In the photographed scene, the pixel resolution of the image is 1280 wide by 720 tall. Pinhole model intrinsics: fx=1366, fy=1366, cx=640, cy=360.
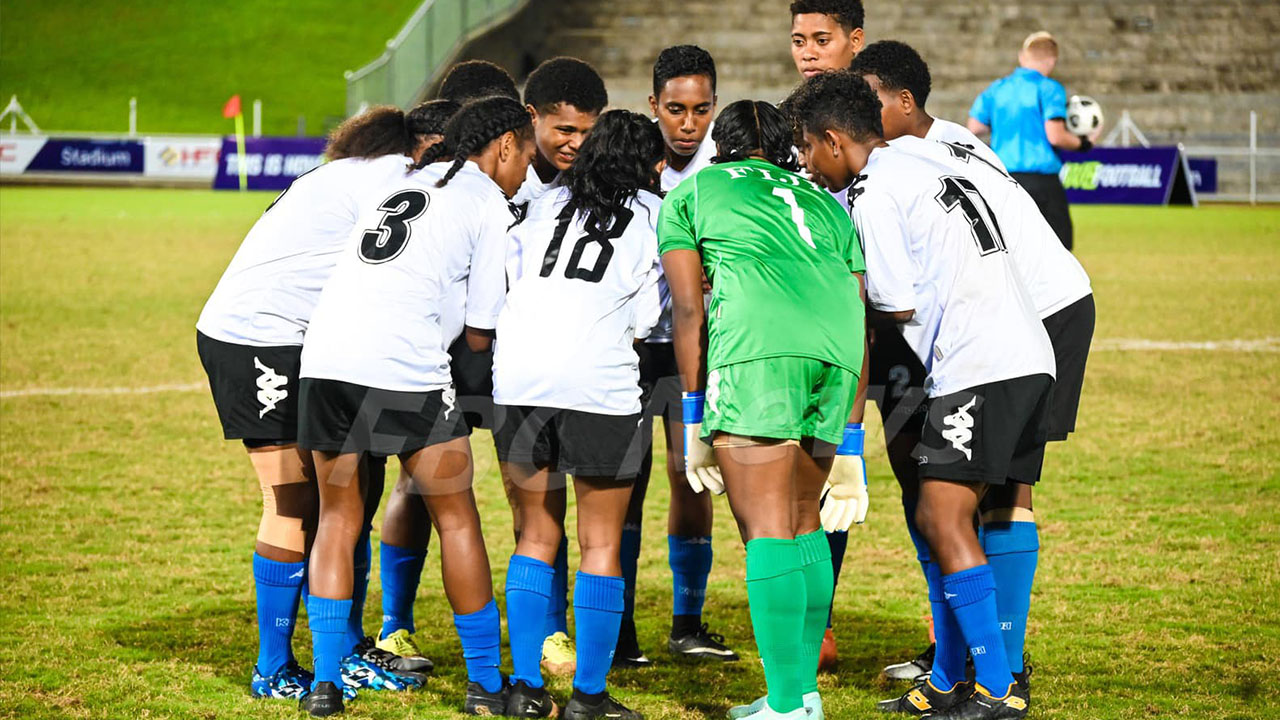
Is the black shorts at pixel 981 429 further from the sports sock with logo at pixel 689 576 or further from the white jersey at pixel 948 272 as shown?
the sports sock with logo at pixel 689 576

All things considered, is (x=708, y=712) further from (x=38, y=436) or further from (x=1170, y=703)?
(x=38, y=436)

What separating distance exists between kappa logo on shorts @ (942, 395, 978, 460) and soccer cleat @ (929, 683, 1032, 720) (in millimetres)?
749

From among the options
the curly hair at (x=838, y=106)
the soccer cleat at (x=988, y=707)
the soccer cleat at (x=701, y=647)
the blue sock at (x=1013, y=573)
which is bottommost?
the soccer cleat at (x=701, y=647)

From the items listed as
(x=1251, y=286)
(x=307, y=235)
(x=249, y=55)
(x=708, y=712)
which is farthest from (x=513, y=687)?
(x=249, y=55)

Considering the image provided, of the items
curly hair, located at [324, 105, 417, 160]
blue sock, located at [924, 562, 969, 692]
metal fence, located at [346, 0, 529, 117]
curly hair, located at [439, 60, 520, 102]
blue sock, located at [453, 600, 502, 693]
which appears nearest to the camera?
blue sock, located at [453, 600, 502, 693]

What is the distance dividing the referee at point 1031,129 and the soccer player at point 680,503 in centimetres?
488

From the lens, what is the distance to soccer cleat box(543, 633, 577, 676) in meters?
4.97

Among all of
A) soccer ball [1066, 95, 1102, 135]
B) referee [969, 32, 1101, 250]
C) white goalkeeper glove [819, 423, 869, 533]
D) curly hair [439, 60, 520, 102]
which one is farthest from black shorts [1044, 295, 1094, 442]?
soccer ball [1066, 95, 1102, 135]

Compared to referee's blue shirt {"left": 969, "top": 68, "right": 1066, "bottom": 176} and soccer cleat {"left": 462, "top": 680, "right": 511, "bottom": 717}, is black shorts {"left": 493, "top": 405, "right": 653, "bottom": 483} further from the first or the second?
referee's blue shirt {"left": 969, "top": 68, "right": 1066, "bottom": 176}

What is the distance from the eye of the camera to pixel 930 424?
434cm

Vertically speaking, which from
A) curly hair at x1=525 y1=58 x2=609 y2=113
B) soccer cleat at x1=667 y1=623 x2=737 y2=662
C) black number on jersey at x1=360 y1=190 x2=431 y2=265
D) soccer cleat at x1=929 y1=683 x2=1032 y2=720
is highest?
curly hair at x1=525 y1=58 x2=609 y2=113

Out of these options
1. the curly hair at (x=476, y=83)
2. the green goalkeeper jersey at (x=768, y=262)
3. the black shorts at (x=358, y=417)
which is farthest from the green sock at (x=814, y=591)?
the curly hair at (x=476, y=83)

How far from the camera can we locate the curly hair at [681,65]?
17.0 ft

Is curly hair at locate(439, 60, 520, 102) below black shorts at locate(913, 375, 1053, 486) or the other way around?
the other way around
